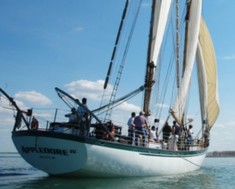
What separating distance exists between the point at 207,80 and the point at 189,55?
5.09 m

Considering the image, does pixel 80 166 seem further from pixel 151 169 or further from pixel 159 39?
pixel 159 39

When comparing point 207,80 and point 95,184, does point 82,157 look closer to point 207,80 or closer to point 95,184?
point 95,184

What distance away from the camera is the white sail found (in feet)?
74.6

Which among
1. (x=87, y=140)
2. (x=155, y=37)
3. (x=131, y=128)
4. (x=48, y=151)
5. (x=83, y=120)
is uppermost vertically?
(x=155, y=37)

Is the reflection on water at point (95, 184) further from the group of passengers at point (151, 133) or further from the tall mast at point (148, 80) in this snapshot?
the tall mast at point (148, 80)

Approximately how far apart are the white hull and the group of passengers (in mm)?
559

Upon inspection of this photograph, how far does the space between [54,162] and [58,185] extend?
163 cm

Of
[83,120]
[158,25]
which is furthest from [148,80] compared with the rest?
[83,120]

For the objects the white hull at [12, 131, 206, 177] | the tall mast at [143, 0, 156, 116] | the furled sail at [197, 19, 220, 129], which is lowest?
the white hull at [12, 131, 206, 177]

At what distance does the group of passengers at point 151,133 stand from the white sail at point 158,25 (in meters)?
3.94

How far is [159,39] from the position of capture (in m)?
23.0

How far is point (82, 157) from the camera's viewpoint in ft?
51.8

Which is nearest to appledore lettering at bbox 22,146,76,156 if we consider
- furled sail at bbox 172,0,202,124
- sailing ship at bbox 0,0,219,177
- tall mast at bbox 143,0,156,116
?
sailing ship at bbox 0,0,219,177

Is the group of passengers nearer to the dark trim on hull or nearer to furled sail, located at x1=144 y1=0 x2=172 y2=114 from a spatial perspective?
the dark trim on hull
